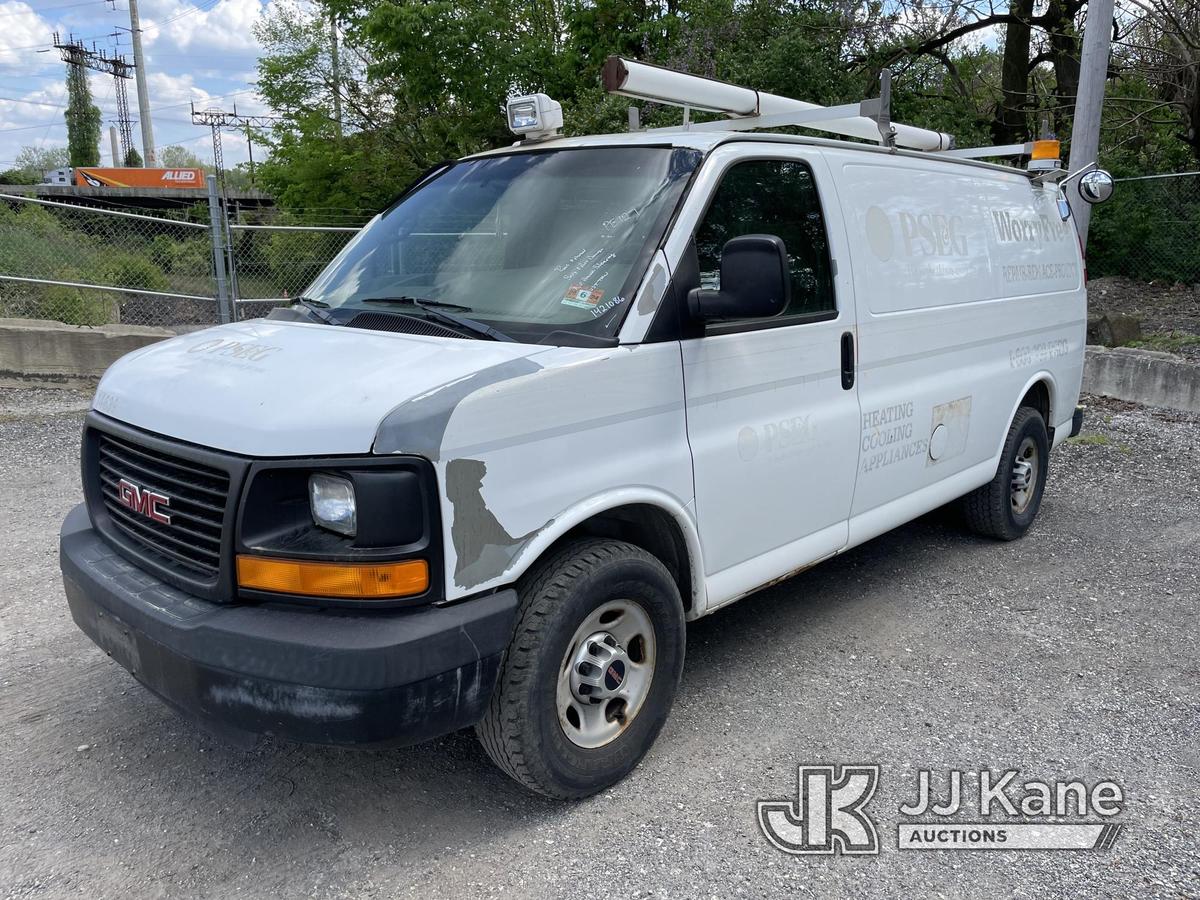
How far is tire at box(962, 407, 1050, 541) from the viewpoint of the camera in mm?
5531

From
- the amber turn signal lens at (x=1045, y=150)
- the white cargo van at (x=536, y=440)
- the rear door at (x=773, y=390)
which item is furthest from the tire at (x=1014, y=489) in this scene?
the rear door at (x=773, y=390)

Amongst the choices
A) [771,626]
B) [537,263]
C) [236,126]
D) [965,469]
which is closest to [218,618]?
[537,263]

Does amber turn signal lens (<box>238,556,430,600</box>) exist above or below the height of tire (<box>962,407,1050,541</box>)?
above

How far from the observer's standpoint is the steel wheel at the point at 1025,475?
227 inches

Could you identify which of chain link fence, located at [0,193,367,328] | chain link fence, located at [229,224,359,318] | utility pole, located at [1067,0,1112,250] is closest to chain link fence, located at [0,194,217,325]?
chain link fence, located at [0,193,367,328]

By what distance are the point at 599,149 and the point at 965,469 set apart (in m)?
2.63

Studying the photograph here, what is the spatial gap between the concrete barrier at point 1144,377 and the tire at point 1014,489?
412cm

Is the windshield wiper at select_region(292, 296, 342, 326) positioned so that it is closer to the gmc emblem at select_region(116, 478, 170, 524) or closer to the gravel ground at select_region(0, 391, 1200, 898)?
the gmc emblem at select_region(116, 478, 170, 524)

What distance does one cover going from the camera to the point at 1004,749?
357cm

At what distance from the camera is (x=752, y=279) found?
3.16 m

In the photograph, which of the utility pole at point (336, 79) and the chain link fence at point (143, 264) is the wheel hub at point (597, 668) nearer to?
the chain link fence at point (143, 264)

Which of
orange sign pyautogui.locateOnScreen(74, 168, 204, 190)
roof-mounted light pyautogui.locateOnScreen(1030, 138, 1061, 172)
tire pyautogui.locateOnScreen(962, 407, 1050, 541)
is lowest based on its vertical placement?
tire pyautogui.locateOnScreen(962, 407, 1050, 541)

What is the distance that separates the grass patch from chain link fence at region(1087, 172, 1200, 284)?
3.74 m

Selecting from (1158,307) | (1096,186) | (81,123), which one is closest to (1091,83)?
(1096,186)
